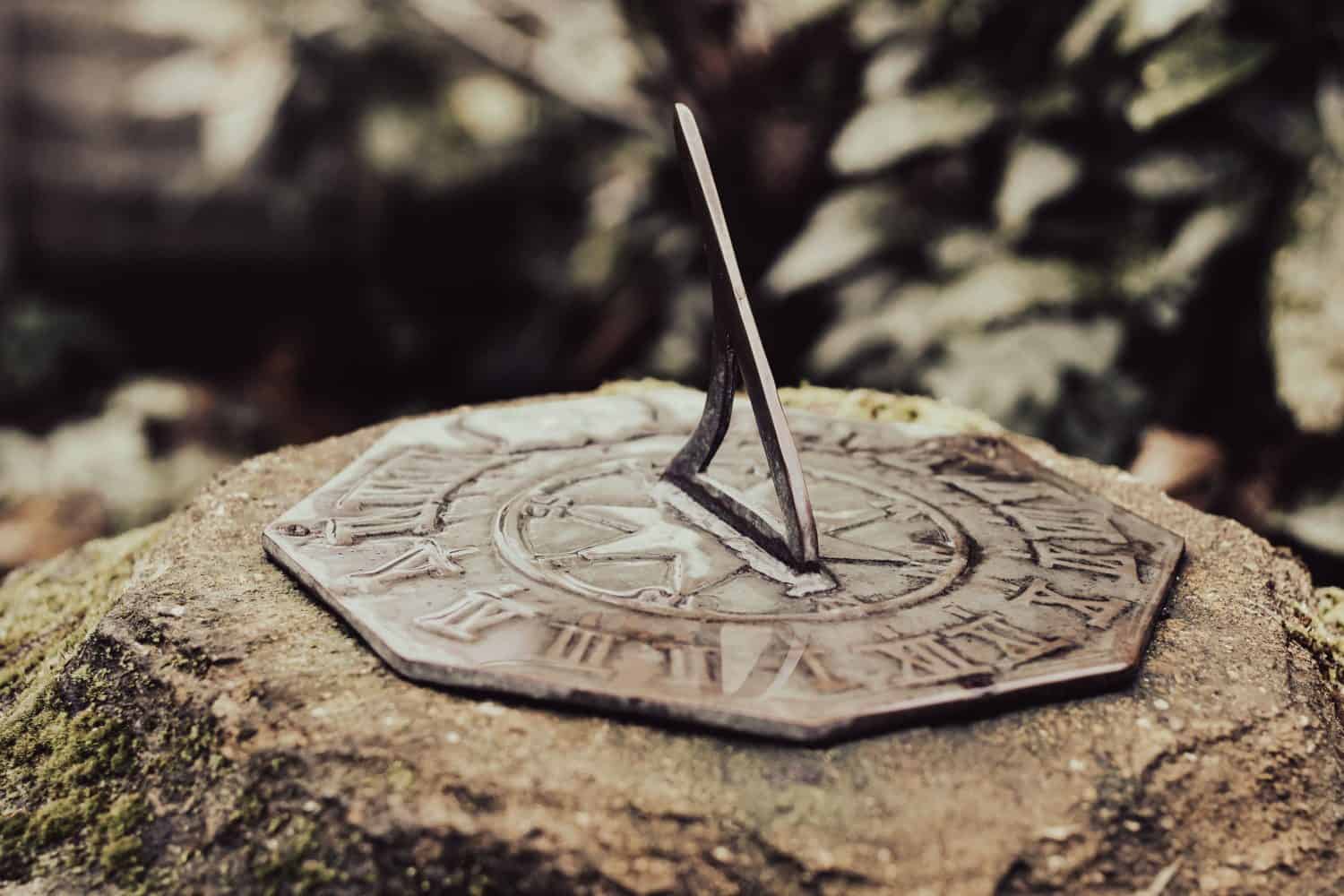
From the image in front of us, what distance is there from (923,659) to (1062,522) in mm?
587

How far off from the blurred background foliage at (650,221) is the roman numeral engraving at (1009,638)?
5.40 ft

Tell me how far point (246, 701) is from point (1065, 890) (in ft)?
3.04

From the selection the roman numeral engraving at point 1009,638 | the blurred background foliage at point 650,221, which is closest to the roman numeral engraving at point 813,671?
the roman numeral engraving at point 1009,638

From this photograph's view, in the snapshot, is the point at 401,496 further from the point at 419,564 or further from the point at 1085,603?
the point at 1085,603

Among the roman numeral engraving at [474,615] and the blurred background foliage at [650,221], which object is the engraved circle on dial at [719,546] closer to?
the roman numeral engraving at [474,615]

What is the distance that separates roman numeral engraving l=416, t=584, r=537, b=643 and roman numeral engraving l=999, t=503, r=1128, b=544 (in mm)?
807

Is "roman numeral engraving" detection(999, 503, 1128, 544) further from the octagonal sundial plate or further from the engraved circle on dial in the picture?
the engraved circle on dial

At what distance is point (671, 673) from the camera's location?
50.2 inches

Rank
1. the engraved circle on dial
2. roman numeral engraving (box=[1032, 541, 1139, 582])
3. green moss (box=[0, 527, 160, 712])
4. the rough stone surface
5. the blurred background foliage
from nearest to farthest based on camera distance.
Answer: the rough stone surface
the engraved circle on dial
roman numeral engraving (box=[1032, 541, 1139, 582])
green moss (box=[0, 527, 160, 712])
the blurred background foliage

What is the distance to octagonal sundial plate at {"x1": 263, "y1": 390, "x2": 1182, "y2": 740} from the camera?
4.19 feet

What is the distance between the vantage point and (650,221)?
4715 millimetres

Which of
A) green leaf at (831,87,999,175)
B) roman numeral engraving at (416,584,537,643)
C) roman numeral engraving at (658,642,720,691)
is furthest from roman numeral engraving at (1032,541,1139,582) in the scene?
green leaf at (831,87,999,175)

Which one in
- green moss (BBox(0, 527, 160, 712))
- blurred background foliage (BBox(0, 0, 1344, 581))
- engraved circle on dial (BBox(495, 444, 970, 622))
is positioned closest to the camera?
engraved circle on dial (BBox(495, 444, 970, 622))

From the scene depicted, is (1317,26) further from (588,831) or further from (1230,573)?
(588,831)
